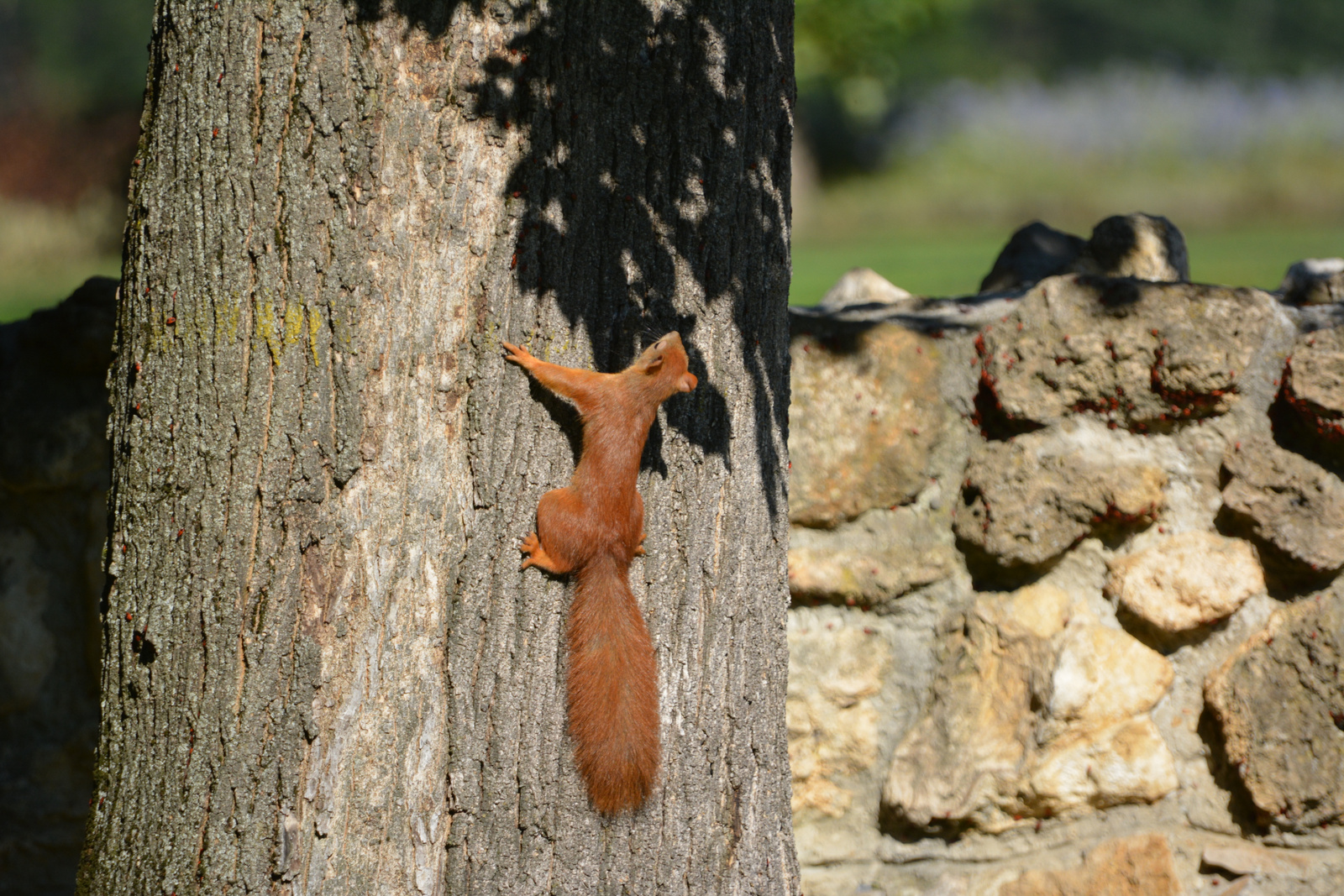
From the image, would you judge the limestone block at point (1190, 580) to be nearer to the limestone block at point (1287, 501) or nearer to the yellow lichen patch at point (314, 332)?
the limestone block at point (1287, 501)

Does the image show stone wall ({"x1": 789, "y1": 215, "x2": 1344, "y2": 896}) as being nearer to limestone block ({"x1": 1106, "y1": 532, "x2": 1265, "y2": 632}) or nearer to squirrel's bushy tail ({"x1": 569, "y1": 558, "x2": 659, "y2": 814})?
limestone block ({"x1": 1106, "y1": 532, "x2": 1265, "y2": 632})

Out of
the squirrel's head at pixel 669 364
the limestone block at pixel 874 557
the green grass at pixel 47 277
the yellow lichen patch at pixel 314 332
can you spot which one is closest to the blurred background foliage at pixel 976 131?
the green grass at pixel 47 277

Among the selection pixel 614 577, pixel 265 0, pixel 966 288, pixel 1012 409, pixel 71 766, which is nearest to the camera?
pixel 265 0

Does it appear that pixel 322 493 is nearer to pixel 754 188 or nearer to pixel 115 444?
pixel 115 444

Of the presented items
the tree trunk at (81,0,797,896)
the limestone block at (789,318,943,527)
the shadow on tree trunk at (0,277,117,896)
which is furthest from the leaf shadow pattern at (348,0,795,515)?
the shadow on tree trunk at (0,277,117,896)

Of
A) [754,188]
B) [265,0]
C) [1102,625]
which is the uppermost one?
[265,0]

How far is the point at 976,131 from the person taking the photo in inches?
521

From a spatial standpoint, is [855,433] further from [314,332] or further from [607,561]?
[314,332]

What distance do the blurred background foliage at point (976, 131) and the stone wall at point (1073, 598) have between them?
14.3 ft

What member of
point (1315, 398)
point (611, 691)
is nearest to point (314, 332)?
point (611, 691)

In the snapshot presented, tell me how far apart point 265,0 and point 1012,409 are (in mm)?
1954

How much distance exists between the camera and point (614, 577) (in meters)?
1.82

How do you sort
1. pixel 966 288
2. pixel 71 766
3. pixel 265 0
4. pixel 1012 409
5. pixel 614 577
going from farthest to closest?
pixel 966 288
pixel 71 766
pixel 1012 409
pixel 614 577
pixel 265 0

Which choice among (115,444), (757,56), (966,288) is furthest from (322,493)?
(966,288)
